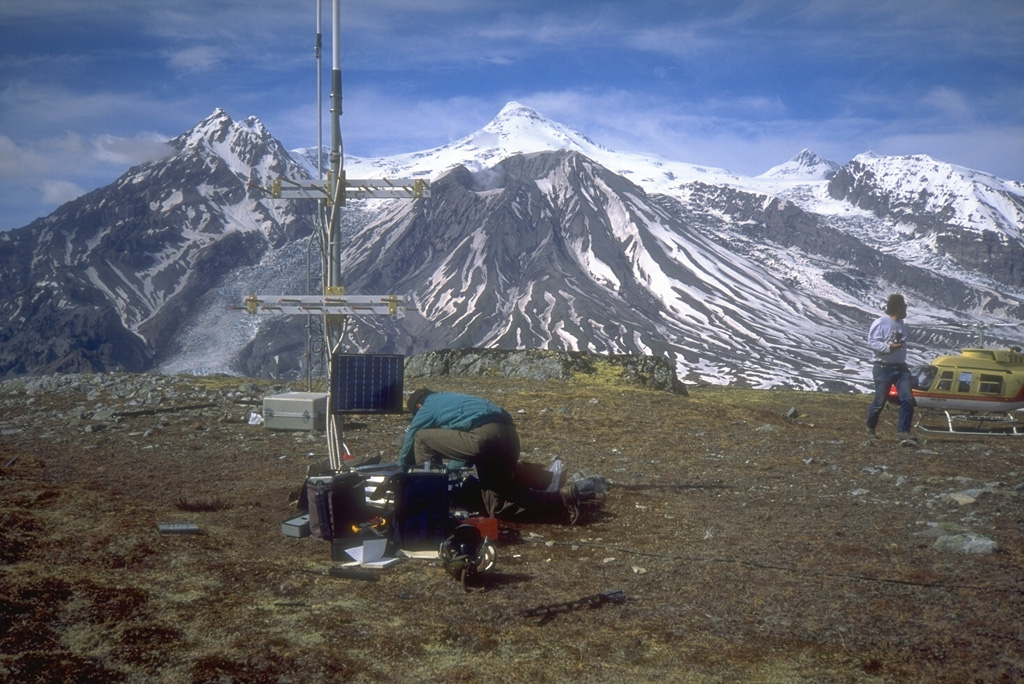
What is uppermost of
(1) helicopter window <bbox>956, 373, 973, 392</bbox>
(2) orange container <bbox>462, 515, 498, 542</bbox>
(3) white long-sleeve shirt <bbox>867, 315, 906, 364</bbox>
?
(3) white long-sleeve shirt <bbox>867, 315, 906, 364</bbox>

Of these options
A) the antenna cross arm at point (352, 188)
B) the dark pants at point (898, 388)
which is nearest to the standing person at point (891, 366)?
the dark pants at point (898, 388)

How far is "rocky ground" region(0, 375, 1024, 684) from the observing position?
16.3ft

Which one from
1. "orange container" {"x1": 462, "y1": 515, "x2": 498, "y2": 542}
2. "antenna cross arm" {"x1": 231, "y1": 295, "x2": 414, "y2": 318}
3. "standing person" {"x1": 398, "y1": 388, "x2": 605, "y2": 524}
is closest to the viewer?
"orange container" {"x1": 462, "y1": 515, "x2": 498, "y2": 542}

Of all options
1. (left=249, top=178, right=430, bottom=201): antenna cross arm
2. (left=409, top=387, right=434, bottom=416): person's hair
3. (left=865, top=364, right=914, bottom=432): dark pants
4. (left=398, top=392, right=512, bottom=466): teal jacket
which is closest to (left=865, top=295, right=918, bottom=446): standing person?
(left=865, top=364, right=914, bottom=432): dark pants

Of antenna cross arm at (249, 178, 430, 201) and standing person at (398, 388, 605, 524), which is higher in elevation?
antenna cross arm at (249, 178, 430, 201)

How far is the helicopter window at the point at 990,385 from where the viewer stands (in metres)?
15.9

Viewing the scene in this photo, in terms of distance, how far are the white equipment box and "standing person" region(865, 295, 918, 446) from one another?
8422 mm

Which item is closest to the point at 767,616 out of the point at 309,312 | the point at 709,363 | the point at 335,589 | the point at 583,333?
the point at 335,589

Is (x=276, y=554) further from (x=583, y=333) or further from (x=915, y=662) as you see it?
(x=583, y=333)

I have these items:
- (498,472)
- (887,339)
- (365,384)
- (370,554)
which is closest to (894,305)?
(887,339)

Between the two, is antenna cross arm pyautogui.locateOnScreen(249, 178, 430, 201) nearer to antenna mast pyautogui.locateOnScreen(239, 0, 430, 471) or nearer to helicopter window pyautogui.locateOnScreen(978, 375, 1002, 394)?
antenna mast pyautogui.locateOnScreen(239, 0, 430, 471)

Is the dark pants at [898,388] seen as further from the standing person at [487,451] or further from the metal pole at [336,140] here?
the metal pole at [336,140]

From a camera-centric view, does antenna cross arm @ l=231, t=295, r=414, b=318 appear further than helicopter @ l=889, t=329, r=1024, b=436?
No

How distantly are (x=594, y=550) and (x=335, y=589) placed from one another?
2394 millimetres
